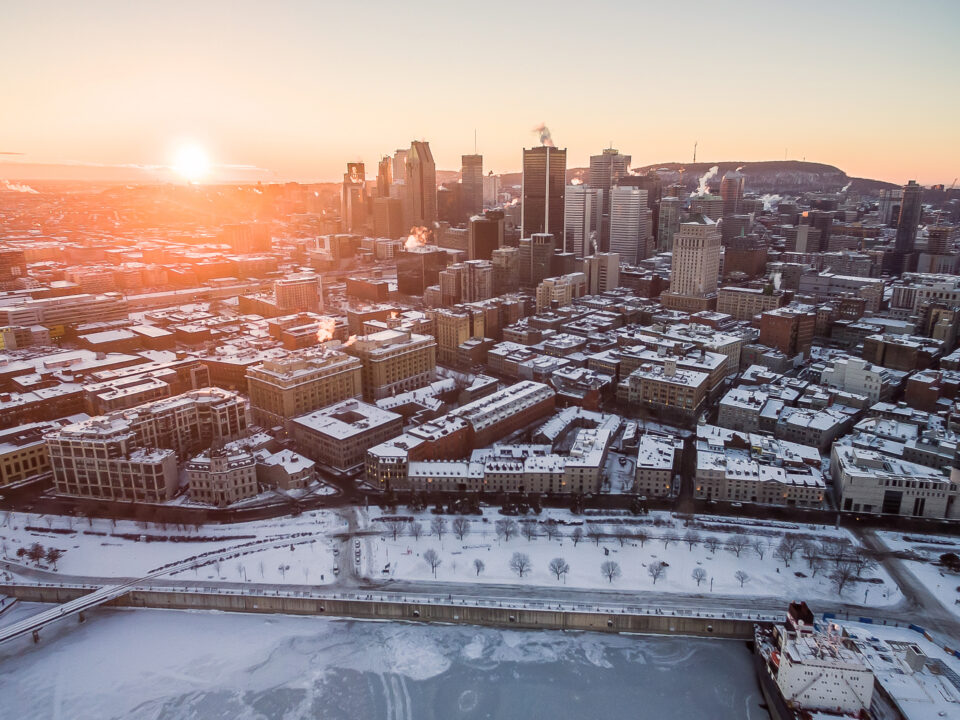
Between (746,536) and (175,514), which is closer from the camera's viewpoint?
(746,536)

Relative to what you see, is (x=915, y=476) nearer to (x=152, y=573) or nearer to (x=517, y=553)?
(x=517, y=553)

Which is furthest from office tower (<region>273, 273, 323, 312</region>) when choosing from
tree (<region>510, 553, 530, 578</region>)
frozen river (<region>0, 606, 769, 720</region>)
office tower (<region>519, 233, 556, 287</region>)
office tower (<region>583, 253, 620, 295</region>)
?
tree (<region>510, 553, 530, 578</region>)

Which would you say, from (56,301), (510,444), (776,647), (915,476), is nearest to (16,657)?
(510,444)

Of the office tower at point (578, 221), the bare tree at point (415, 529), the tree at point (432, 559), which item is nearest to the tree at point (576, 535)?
the tree at point (432, 559)

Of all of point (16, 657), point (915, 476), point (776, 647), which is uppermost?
point (915, 476)

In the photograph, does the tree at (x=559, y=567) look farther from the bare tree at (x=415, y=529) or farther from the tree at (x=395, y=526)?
the tree at (x=395, y=526)

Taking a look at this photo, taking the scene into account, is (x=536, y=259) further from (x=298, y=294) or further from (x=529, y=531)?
(x=529, y=531)

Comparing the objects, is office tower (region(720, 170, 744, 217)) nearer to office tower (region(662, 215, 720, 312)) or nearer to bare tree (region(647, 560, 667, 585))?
office tower (region(662, 215, 720, 312))
